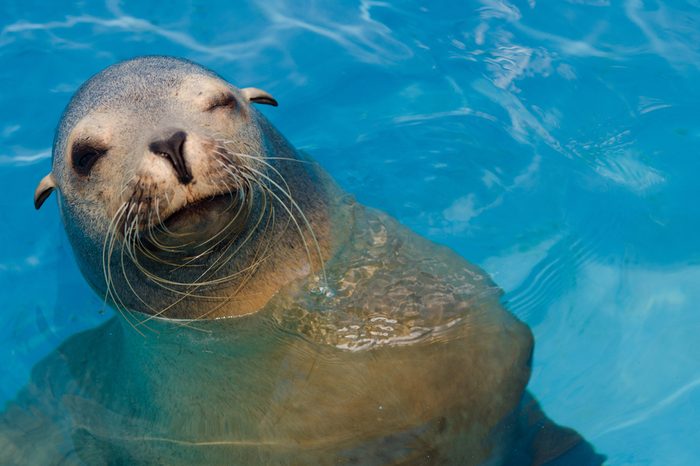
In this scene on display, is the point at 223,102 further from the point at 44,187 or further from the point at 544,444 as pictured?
the point at 544,444

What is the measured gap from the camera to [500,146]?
6.16 m

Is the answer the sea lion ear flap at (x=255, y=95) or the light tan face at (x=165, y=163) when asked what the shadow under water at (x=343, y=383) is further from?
the sea lion ear flap at (x=255, y=95)

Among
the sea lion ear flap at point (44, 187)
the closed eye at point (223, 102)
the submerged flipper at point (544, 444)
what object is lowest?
the submerged flipper at point (544, 444)

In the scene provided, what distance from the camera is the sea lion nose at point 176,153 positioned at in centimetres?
319

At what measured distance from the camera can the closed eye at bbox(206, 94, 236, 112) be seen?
3810 millimetres

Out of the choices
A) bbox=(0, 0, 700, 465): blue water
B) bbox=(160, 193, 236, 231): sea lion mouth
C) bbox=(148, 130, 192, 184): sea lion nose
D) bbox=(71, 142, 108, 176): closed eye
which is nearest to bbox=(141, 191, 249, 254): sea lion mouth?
bbox=(160, 193, 236, 231): sea lion mouth

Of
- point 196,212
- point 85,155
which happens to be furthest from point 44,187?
point 196,212

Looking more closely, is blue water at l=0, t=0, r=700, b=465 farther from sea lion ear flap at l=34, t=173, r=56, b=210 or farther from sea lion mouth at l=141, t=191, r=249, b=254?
sea lion mouth at l=141, t=191, r=249, b=254

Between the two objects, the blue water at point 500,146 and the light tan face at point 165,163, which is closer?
the light tan face at point 165,163

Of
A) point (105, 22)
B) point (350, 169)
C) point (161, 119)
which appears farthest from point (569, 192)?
point (105, 22)

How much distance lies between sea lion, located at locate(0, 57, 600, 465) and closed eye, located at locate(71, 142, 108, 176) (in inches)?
0.4

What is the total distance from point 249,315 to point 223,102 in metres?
1.08

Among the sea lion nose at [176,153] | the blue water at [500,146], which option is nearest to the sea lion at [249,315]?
the sea lion nose at [176,153]

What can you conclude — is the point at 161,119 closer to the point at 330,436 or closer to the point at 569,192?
the point at 330,436
